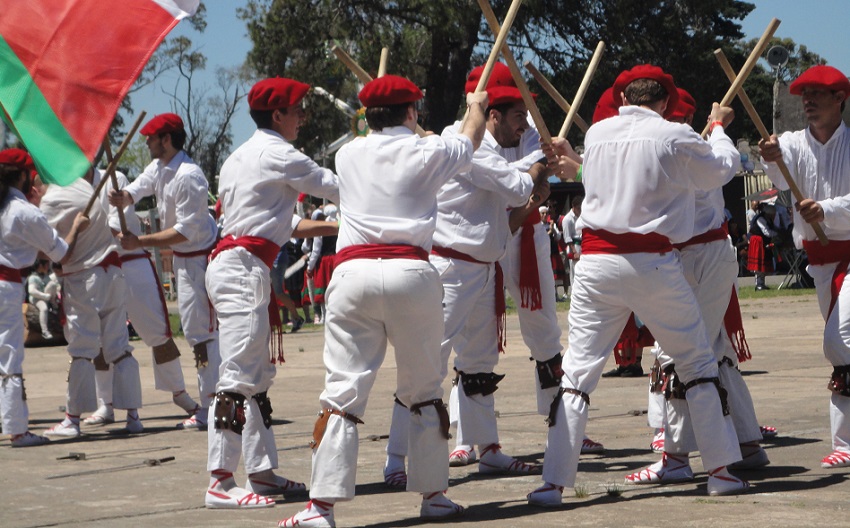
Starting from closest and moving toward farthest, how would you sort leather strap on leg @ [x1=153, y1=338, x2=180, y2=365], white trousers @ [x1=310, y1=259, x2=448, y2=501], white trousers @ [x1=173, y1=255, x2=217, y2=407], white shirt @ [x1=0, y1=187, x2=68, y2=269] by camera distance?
white trousers @ [x1=310, y1=259, x2=448, y2=501] → white shirt @ [x1=0, y1=187, x2=68, y2=269] → white trousers @ [x1=173, y1=255, x2=217, y2=407] → leather strap on leg @ [x1=153, y1=338, x2=180, y2=365]

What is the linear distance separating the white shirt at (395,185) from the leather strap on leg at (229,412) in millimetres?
1213

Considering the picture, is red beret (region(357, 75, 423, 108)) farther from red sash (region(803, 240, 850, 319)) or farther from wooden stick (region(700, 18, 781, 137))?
red sash (region(803, 240, 850, 319))

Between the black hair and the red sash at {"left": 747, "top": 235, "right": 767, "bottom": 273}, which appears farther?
the red sash at {"left": 747, "top": 235, "right": 767, "bottom": 273}

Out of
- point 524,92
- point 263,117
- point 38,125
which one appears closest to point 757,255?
point 524,92

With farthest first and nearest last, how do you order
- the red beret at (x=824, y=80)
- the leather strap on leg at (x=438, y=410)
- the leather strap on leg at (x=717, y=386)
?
the red beret at (x=824, y=80) → the leather strap on leg at (x=717, y=386) → the leather strap on leg at (x=438, y=410)

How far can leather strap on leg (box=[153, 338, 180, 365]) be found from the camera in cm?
1022

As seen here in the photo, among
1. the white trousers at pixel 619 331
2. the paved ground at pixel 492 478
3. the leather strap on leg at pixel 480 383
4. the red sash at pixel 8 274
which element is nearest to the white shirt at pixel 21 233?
the red sash at pixel 8 274

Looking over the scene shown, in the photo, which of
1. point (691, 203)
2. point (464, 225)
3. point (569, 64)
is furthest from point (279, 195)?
point (569, 64)

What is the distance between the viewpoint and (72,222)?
10.0 metres

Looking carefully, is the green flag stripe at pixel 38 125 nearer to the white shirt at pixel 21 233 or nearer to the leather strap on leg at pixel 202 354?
the white shirt at pixel 21 233

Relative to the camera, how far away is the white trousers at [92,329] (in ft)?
32.6

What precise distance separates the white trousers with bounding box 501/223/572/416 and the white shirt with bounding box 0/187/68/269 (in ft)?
11.2

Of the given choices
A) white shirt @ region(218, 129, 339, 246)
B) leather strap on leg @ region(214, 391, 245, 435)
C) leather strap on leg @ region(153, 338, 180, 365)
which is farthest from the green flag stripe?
leather strap on leg @ region(153, 338, 180, 365)

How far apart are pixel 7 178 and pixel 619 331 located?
16.4ft
